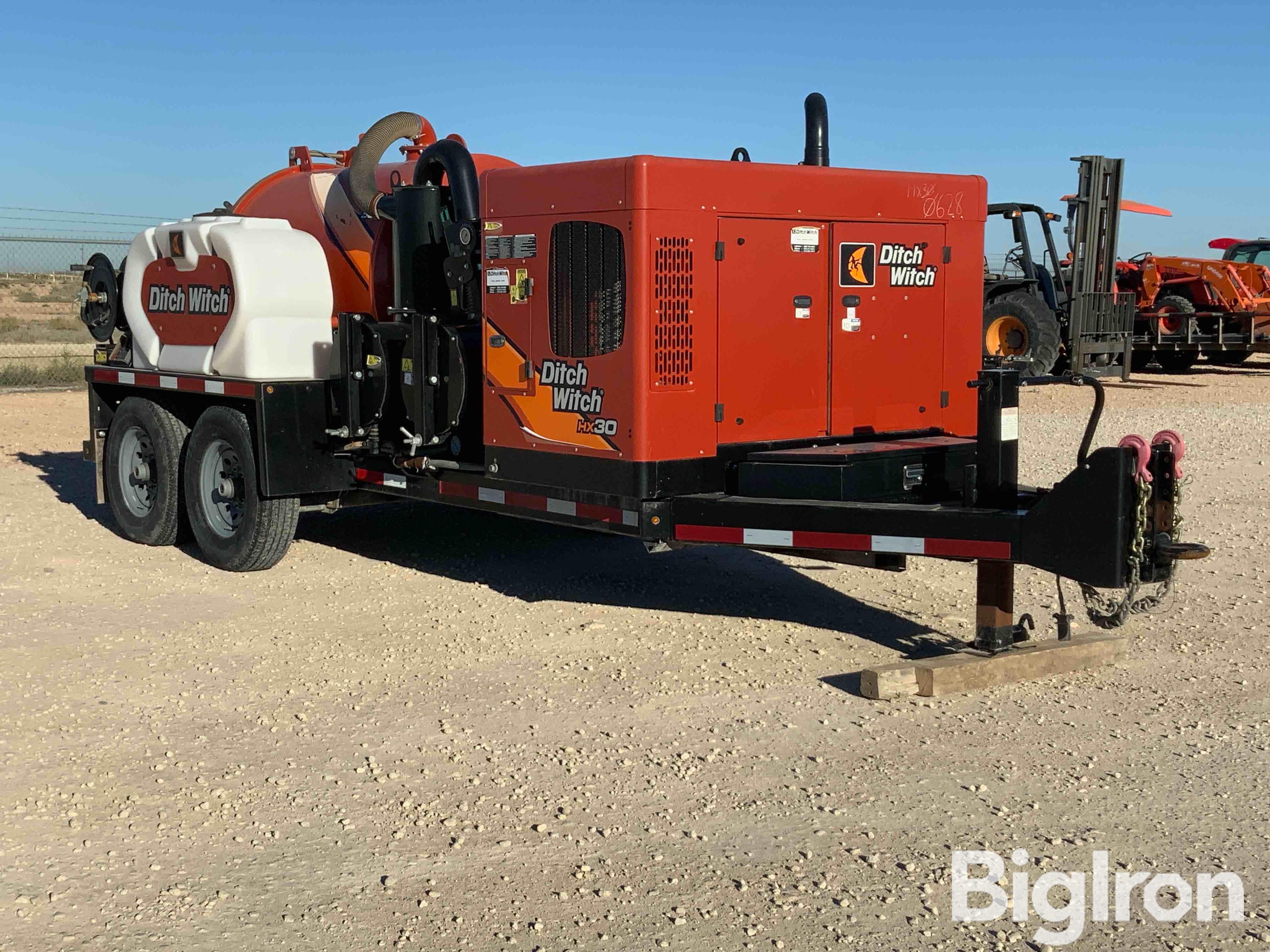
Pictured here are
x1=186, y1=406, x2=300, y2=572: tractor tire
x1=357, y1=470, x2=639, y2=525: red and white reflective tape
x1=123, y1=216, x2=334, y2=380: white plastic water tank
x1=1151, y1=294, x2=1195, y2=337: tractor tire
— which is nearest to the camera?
x1=357, y1=470, x2=639, y2=525: red and white reflective tape

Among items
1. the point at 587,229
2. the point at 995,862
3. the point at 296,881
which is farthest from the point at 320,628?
the point at 995,862

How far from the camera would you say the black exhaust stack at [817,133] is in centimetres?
799

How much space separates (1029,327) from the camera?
1945 cm

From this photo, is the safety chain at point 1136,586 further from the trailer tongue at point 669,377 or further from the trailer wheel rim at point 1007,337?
the trailer wheel rim at point 1007,337

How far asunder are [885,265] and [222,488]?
4.61m

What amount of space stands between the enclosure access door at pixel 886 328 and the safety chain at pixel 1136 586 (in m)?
1.45

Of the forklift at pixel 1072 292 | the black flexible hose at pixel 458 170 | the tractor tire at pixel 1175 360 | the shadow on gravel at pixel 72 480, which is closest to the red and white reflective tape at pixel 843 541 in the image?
the black flexible hose at pixel 458 170

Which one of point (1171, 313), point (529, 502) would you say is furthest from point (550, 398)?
point (1171, 313)

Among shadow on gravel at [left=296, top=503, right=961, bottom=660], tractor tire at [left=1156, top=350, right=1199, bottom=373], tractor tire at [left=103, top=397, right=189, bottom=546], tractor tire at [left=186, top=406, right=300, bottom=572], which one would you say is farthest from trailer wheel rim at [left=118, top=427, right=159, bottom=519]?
tractor tire at [left=1156, top=350, right=1199, bottom=373]

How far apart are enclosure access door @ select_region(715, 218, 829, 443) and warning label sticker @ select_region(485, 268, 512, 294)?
116 cm

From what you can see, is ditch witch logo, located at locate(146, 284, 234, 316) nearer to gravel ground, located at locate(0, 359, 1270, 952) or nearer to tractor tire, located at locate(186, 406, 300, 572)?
tractor tire, located at locate(186, 406, 300, 572)

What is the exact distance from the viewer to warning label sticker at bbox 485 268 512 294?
698 centimetres

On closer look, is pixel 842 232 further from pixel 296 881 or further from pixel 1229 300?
pixel 1229 300

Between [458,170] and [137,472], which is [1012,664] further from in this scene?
[137,472]
